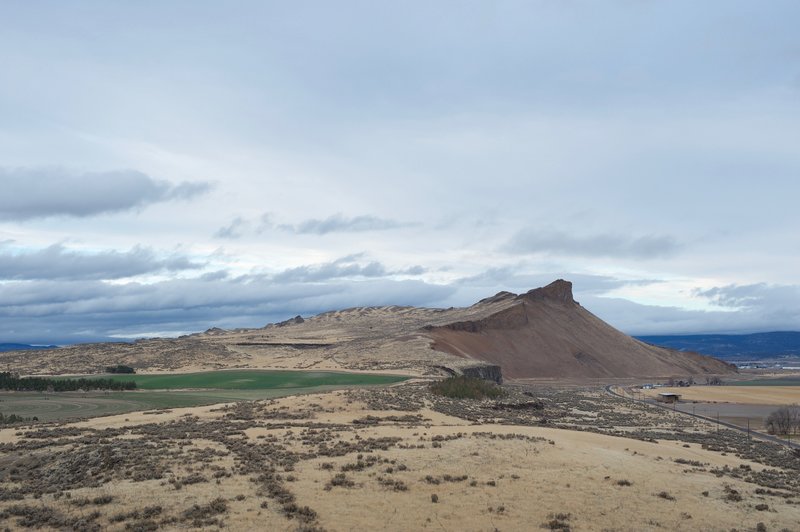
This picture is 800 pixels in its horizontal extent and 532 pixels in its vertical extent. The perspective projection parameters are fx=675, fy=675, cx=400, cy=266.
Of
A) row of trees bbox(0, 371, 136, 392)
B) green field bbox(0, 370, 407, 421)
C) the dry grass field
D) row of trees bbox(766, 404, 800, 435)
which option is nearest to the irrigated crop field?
row of trees bbox(766, 404, 800, 435)

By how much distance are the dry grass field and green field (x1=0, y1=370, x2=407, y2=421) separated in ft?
42.8

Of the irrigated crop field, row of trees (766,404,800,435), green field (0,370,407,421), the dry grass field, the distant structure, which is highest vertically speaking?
the dry grass field

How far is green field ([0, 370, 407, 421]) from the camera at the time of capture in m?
49.1

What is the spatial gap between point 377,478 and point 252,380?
60.3 meters

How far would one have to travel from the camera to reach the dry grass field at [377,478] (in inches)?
750

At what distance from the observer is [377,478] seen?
22.9 meters

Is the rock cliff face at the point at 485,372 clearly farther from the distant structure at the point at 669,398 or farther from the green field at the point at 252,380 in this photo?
the distant structure at the point at 669,398

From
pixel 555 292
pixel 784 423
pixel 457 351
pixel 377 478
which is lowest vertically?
pixel 784 423

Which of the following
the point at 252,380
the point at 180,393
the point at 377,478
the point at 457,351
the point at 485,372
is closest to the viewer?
the point at 377,478

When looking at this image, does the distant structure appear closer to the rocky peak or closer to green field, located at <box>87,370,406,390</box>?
green field, located at <box>87,370,406,390</box>

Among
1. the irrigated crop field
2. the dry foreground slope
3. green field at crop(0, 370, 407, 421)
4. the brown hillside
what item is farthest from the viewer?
the brown hillside

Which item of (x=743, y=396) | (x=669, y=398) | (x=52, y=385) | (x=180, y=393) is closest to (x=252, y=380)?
(x=180, y=393)

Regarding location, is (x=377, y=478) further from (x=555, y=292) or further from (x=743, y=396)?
(x=555, y=292)

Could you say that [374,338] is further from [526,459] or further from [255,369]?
[526,459]
